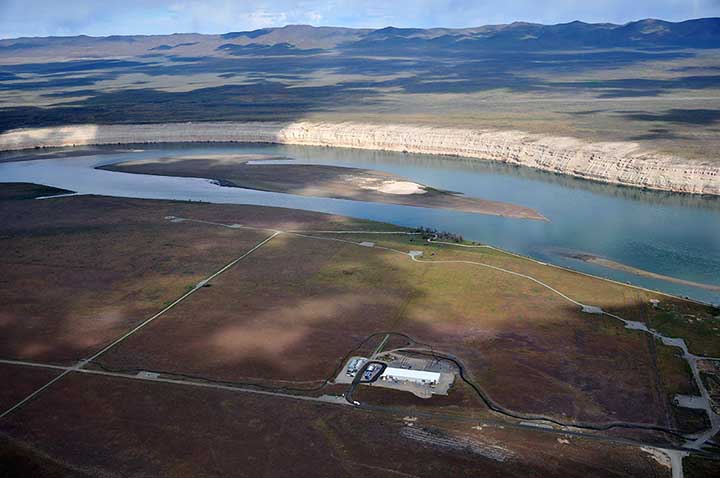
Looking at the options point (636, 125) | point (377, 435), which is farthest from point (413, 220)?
point (636, 125)

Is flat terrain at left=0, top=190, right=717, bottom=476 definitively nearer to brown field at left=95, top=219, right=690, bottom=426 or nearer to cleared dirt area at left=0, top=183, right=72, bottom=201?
brown field at left=95, top=219, right=690, bottom=426

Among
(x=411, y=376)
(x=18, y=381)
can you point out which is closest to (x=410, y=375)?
(x=411, y=376)

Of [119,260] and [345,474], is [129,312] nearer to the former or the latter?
[119,260]

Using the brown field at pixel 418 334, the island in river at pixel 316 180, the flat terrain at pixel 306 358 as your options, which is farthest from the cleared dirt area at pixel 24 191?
the brown field at pixel 418 334

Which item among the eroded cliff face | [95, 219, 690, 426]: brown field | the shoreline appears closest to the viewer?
[95, 219, 690, 426]: brown field

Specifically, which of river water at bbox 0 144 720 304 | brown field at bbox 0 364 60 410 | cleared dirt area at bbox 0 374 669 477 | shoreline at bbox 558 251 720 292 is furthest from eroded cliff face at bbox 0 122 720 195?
brown field at bbox 0 364 60 410

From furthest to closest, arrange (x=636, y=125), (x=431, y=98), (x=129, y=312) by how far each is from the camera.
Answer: (x=431, y=98) → (x=636, y=125) → (x=129, y=312)

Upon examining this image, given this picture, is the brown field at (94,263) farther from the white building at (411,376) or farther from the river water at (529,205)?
the white building at (411,376)
